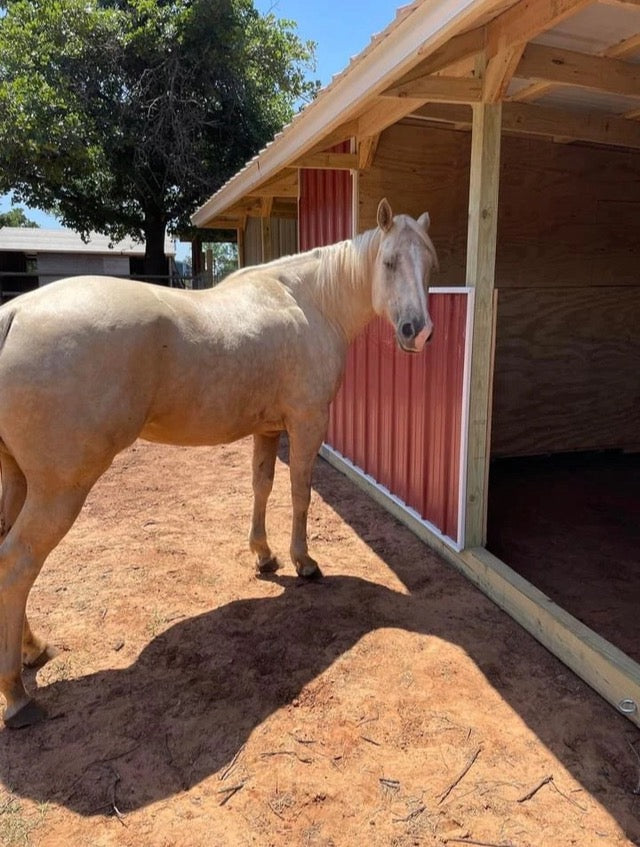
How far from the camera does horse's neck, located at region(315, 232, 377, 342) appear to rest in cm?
327

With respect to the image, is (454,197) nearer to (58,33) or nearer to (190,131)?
(190,131)

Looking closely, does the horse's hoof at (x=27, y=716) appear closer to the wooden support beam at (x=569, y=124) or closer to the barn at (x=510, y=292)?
the barn at (x=510, y=292)

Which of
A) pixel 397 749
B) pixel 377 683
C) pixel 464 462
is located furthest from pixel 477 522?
pixel 397 749

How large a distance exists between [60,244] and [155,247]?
27.0 feet

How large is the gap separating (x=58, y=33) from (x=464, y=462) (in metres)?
16.3

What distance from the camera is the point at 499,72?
119 inches

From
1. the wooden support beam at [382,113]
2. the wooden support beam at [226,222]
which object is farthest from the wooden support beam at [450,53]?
the wooden support beam at [226,222]

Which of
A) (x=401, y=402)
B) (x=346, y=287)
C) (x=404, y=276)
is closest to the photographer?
(x=404, y=276)

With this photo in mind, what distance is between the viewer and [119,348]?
224 cm

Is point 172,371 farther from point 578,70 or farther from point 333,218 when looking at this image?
point 333,218

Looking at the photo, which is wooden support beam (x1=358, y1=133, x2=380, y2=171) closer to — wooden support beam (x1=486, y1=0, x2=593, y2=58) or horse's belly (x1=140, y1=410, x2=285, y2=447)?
wooden support beam (x1=486, y1=0, x2=593, y2=58)

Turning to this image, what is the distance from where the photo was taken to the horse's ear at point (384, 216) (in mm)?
2969

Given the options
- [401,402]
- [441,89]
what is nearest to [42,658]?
[401,402]

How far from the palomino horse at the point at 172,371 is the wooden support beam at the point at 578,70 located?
93 cm
